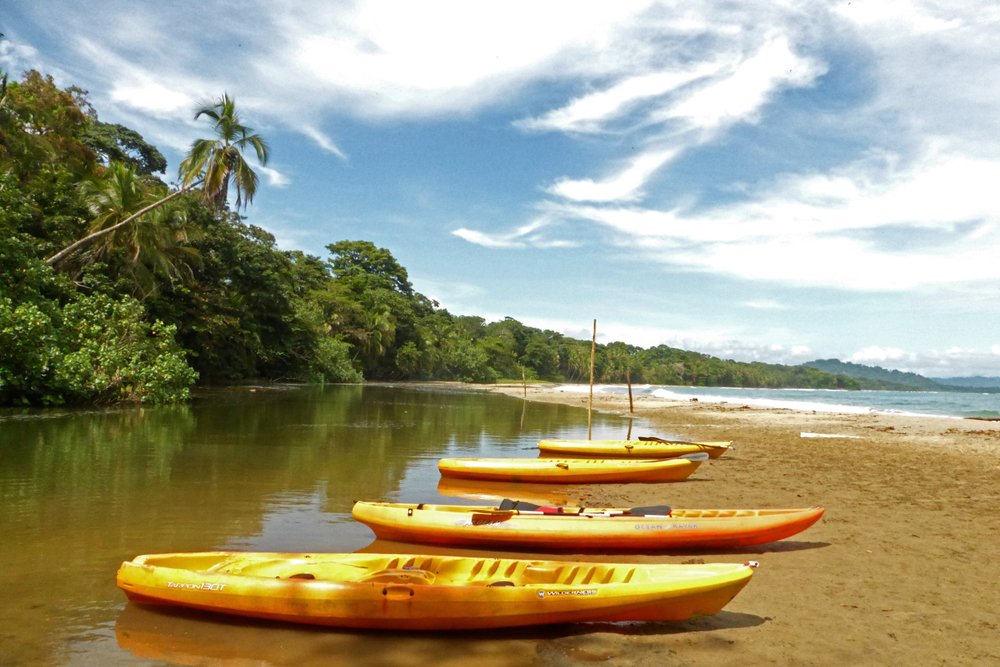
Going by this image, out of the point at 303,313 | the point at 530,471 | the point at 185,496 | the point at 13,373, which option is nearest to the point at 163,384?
the point at 13,373

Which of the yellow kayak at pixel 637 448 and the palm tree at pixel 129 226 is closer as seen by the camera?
the yellow kayak at pixel 637 448

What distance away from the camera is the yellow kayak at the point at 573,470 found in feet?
42.0

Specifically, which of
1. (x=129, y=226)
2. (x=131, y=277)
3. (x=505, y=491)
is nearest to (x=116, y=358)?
(x=129, y=226)

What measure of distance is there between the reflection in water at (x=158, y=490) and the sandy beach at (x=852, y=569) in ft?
10.5

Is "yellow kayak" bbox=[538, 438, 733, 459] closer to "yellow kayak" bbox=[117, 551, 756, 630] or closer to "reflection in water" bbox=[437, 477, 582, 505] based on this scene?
"reflection in water" bbox=[437, 477, 582, 505]

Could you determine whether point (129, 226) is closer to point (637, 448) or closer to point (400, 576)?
point (637, 448)

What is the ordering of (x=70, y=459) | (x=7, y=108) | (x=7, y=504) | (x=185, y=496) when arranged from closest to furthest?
(x=7, y=504) → (x=185, y=496) → (x=70, y=459) → (x=7, y=108)

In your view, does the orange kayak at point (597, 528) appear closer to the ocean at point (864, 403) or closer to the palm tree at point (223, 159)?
the palm tree at point (223, 159)

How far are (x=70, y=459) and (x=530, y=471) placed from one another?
30.0 ft

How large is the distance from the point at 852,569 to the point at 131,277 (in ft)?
97.9

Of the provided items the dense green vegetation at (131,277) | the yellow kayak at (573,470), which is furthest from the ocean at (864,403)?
the dense green vegetation at (131,277)

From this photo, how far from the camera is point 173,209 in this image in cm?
2908

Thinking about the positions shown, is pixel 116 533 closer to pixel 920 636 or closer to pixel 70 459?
pixel 70 459

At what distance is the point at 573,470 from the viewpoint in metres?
12.8
